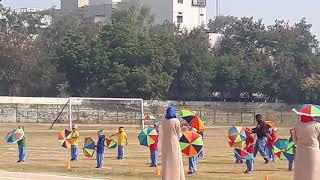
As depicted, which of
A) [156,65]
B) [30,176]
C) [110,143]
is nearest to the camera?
[30,176]

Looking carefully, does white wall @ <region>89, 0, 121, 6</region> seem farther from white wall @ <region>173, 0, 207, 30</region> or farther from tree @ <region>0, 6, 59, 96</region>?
tree @ <region>0, 6, 59, 96</region>

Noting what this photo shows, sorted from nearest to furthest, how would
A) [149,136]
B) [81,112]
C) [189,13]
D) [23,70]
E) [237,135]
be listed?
1. [237,135]
2. [149,136]
3. [81,112]
4. [23,70]
5. [189,13]

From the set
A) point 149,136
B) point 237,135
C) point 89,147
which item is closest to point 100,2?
point 89,147

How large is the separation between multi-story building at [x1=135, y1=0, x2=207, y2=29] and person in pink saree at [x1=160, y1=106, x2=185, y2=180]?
119545mm

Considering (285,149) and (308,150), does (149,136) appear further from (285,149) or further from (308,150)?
(308,150)

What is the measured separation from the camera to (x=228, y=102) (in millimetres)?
99500

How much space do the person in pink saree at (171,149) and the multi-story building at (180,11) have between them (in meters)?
120

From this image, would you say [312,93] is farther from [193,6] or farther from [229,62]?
[193,6]

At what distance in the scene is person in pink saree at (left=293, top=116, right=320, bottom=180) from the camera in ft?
47.4

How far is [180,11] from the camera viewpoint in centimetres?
13850

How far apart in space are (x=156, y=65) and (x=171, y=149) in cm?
7450

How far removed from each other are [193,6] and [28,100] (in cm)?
6422

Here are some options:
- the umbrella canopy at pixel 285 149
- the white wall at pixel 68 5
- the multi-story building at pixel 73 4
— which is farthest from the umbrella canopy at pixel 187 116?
the white wall at pixel 68 5


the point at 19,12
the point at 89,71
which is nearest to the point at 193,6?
the point at 19,12
